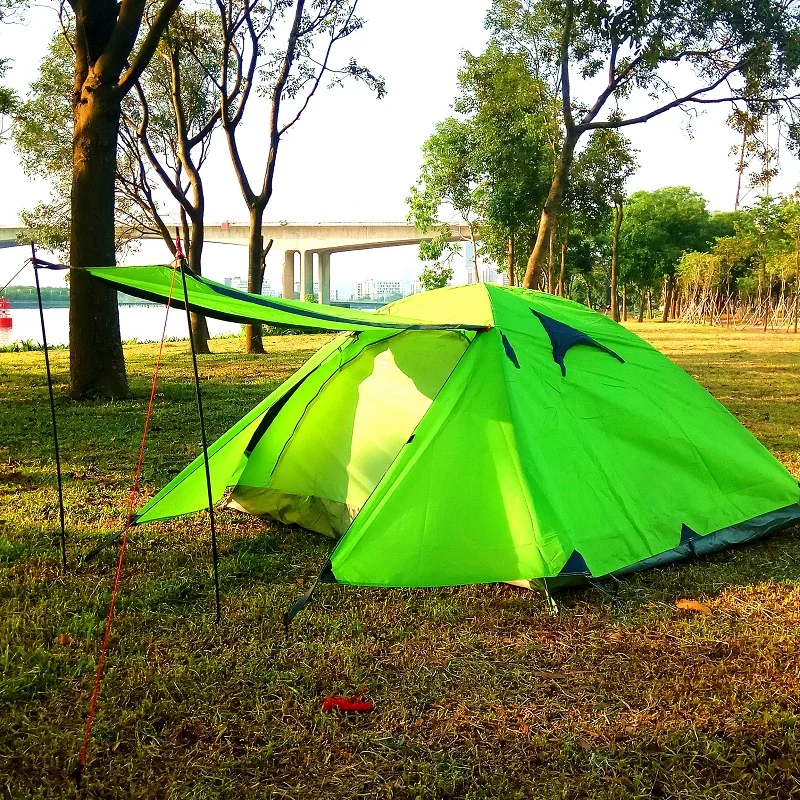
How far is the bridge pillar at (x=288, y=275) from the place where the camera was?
42469 millimetres

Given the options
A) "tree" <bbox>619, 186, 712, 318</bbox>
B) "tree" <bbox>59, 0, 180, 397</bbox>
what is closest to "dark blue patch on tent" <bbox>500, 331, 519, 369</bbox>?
"tree" <bbox>59, 0, 180, 397</bbox>

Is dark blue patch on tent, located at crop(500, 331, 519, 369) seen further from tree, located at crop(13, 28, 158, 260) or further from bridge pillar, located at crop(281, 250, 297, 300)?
bridge pillar, located at crop(281, 250, 297, 300)

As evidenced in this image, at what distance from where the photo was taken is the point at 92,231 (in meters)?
8.77

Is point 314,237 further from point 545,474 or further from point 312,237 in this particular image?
point 545,474

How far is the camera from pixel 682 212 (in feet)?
160

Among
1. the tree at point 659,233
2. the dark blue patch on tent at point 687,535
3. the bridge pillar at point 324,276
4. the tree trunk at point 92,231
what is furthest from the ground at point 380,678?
the tree at point 659,233

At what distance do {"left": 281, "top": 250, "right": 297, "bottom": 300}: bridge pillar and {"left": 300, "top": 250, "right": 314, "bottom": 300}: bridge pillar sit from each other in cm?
75

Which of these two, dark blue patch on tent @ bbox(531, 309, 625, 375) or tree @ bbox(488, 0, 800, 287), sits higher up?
tree @ bbox(488, 0, 800, 287)

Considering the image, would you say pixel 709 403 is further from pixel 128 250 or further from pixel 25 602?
pixel 128 250

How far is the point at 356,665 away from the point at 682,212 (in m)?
50.4

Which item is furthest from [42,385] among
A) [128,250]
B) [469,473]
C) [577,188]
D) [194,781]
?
[577,188]

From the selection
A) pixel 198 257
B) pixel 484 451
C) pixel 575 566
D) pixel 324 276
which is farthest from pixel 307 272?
pixel 575 566

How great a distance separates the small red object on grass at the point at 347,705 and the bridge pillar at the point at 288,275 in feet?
132

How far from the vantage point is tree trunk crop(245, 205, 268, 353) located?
1673cm
